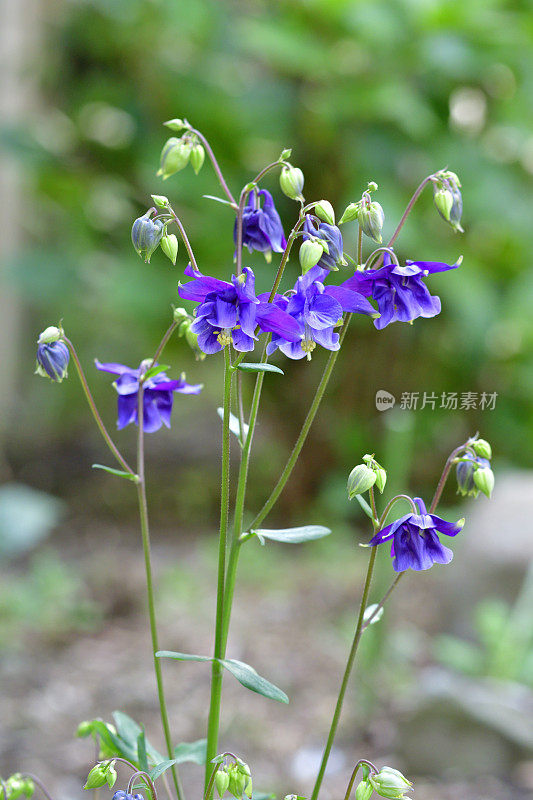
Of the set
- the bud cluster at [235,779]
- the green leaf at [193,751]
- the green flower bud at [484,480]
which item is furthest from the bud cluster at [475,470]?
the green leaf at [193,751]

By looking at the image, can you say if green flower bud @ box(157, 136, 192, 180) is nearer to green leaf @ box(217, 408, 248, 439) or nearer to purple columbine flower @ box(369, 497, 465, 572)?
green leaf @ box(217, 408, 248, 439)

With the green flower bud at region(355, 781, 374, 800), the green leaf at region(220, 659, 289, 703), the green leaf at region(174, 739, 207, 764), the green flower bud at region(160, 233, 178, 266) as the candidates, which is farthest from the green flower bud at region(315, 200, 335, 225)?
the green leaf at region(174, 739, 207, 764)

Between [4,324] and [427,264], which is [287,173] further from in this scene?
[4,324]

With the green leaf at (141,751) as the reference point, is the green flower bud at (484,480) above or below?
above

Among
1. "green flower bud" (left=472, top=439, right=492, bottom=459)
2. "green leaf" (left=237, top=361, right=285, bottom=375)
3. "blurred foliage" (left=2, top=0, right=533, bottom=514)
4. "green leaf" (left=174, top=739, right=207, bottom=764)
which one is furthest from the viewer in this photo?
"blurred foliage" (left=2, top=0, right=533, bottom=514)

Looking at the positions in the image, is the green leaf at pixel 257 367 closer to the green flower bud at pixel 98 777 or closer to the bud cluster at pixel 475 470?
the bud cluster at pixel 475 470

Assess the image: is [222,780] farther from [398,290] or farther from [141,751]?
[398,290]
